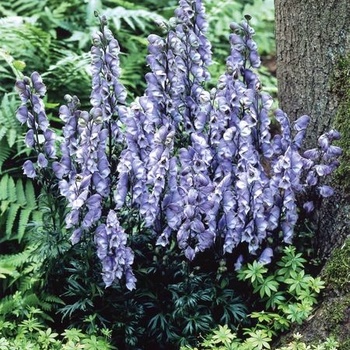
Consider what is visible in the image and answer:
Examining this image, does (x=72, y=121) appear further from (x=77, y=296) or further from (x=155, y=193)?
(x=77, y=296)

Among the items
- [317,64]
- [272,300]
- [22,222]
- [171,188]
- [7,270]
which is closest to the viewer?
[171,188]

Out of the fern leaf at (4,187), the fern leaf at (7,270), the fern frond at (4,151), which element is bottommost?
the fern leaf at (7,270)

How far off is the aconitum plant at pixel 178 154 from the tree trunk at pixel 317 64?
9.4 inches

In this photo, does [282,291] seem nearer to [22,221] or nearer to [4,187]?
[22,221]

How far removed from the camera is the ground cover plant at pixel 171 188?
3.43 m

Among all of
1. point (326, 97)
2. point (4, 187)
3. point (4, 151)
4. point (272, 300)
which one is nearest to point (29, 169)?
point (4, 187)

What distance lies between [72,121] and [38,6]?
3160 millimetres

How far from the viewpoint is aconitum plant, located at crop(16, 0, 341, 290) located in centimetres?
342

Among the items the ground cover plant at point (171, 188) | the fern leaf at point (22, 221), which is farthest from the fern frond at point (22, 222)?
the ground cover plant at point (171, 188)

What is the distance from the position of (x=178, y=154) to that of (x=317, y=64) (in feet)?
3.19

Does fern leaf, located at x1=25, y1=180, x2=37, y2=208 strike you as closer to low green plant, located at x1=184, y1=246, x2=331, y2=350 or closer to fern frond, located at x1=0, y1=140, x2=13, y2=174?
fern frond, located at x1=0, y1=140, x2=13, y2=174

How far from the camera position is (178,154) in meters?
3.56

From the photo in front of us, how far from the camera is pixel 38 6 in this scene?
249 inches

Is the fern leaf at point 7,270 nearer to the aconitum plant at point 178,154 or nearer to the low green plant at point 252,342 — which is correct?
the aconitum plant at point 178,154
